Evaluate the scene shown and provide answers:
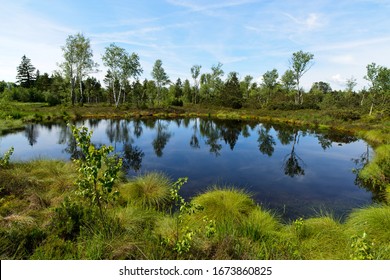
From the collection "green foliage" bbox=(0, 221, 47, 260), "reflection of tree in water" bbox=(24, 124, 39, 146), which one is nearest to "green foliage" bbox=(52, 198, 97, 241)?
"green foliage" bbox=(0, 221, 47, 260)

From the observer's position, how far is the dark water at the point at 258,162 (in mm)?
10023

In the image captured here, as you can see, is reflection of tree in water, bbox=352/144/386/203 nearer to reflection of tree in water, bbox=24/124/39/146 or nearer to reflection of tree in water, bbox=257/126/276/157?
reflection of tree in water, bbox=257/126/276/157

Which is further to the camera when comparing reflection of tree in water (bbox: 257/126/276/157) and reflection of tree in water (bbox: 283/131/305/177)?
reflection of tree in water (bbox: 257/126/276/157)

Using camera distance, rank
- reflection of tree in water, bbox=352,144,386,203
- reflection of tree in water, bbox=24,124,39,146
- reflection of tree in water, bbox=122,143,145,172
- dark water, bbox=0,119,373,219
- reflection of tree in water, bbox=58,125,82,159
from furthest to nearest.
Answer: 1. reflection of tree in water, bbox=24,124,39,146
2. reflection of tree in water, bbox=58,125,82,159
3. reflection of tree in water, bbox=122,143,145,172
4. dark water, bbox=0,119,373,219
5. reflection of tree in water, bbox=352,144,386,203

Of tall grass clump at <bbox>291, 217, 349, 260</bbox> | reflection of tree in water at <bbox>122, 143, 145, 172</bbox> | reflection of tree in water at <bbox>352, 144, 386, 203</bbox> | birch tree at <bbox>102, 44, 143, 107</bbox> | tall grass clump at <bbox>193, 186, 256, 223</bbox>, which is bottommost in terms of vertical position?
reflection of tree in water at <bbox>122, 143, 145, 172</bbox>

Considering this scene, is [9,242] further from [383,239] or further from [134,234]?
[383,239]

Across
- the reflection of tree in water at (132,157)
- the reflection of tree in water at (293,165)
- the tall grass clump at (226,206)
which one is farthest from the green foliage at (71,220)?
the reflection of tree in water at (293,165)

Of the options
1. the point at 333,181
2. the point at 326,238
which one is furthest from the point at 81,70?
the point at 326,238

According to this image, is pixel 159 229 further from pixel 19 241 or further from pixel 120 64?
pixel 120 64

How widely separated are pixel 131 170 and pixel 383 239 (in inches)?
430

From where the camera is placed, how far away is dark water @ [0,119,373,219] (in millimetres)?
10023

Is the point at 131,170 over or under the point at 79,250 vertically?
under
